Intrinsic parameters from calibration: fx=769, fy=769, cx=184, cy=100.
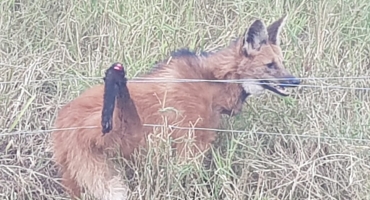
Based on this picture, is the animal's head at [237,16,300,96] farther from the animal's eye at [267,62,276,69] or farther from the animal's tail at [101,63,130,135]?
the animal's tail at [101,63,130,135]

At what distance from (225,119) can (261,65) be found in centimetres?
28

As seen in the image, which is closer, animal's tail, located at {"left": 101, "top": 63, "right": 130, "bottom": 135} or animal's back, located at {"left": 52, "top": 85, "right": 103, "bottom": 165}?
animal's tail, located at {"left": 101, "top": 63, "right": 130, "bottom": 135}

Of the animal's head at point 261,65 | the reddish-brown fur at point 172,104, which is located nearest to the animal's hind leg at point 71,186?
the reddish-brown fur at point 172,104

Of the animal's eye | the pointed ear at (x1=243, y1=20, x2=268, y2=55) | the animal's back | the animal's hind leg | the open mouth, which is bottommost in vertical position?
the animal's hind leg

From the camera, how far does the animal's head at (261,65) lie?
2898 millimetres

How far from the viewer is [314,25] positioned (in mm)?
3547

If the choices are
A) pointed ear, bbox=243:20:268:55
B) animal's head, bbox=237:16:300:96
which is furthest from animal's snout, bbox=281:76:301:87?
pointed ear, bbox=243:20:268:55

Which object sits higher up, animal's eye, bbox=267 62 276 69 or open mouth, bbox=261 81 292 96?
animal's eye, bbox=267 62 276 69

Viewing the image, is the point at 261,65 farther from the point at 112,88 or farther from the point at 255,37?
the point at 112,88

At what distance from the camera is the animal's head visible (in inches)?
114

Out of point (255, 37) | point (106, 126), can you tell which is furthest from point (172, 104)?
point (255, 37)

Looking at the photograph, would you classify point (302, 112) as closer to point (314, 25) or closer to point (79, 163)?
point (314, 25)

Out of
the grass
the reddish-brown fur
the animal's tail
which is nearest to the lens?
the animal's tail

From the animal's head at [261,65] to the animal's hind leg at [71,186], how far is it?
73 centimetres
